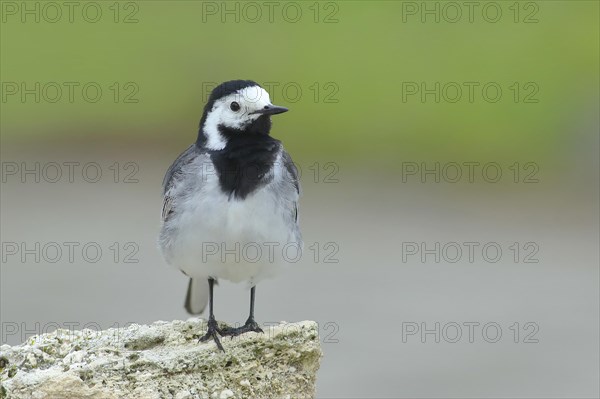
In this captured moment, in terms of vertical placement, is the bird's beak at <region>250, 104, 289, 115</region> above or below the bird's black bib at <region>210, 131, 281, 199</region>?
above

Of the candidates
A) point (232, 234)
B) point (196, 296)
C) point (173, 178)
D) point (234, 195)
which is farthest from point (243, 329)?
point (196, 296)

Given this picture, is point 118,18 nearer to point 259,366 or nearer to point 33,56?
point 33,56

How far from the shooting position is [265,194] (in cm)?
741

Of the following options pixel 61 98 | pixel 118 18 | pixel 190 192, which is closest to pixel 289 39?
pixel 118 18

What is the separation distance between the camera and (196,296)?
343 inches

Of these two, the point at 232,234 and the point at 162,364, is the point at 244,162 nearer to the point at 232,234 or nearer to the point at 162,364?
the point at 232,234

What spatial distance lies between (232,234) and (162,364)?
44.8 inches

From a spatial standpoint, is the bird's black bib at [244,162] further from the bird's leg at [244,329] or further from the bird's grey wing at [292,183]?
the bird's leg at [244,329]

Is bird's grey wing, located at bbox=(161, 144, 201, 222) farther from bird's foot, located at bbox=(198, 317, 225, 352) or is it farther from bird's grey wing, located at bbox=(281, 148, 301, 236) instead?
bird's foot, located at bbox=(198, 317, 225, 352)

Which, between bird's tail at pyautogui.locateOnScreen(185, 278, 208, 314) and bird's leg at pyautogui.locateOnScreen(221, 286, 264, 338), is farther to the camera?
bird's tail at pyautogui.locateOnScreen(185, 278, 208, 314)

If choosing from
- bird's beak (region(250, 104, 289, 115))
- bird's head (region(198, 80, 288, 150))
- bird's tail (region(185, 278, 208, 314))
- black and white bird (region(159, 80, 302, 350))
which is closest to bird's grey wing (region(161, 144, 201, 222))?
black and white bird (region(159, 80, 302, 350))

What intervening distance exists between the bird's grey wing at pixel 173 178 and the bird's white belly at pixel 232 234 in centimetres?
27

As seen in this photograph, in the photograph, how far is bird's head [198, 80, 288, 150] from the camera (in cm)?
739

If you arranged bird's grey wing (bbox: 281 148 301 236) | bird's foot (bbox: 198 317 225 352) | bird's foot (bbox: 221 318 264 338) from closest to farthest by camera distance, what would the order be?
bird's foot (bbox: 198 317 225 352), bird's foot (bbox: 221 318 264 338), bird's grey wing (bbox: 281 148 301 236)
